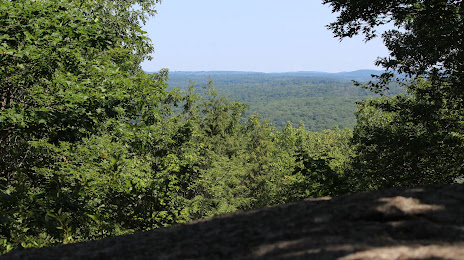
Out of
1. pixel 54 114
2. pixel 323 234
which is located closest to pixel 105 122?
pixel 54 114

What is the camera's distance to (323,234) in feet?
10.4

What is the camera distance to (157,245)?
3.75 m

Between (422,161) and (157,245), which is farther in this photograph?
(422,161)

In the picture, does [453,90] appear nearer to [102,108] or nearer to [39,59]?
[102,108]

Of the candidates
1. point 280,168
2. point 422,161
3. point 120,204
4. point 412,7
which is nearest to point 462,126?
point 422,161

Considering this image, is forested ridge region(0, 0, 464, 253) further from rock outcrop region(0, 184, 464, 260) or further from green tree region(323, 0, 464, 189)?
rock outcrop region(0, 184, 464, 260)

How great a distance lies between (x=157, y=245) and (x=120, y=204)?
6319 mm

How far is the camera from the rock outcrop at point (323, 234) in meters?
2.75

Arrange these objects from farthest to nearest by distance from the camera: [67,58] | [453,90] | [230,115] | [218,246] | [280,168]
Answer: [230,115] < [280,168] < [453,90] < [67,58] < [218,246]

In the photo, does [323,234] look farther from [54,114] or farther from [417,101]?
[417,101]

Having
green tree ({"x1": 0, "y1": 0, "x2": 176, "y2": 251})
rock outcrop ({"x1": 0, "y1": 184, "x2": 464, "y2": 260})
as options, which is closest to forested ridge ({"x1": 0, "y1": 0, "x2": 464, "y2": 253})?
green tree ({"x1": 0, "y1": 0, "x2": 176, "y2": 251})

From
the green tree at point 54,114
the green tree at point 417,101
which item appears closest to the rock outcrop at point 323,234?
the green tree at point 54,114

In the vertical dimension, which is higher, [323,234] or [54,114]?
[54,114]

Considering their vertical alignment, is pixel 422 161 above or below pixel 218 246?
below
